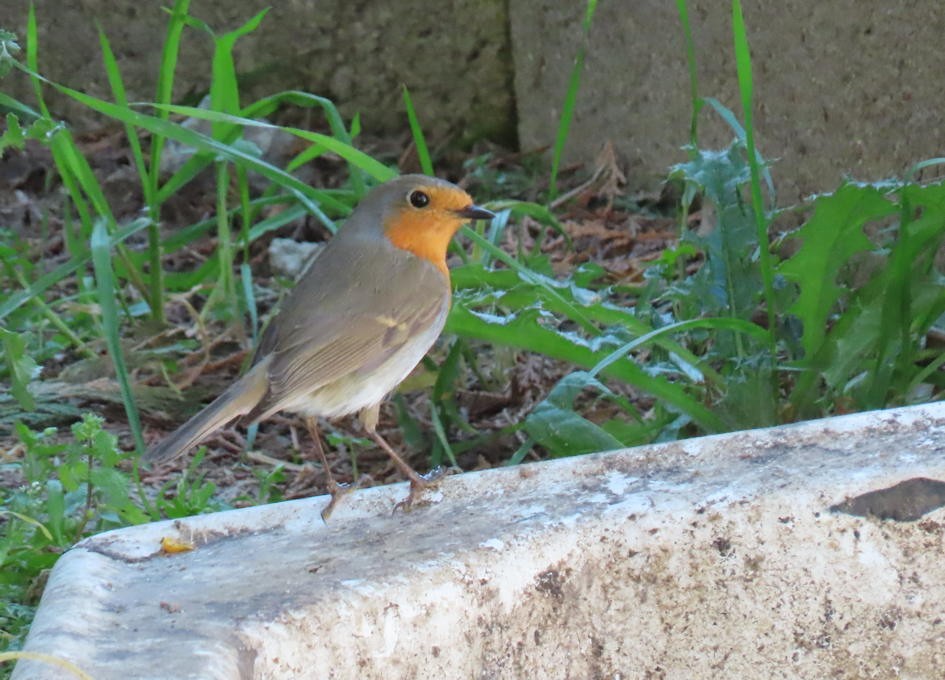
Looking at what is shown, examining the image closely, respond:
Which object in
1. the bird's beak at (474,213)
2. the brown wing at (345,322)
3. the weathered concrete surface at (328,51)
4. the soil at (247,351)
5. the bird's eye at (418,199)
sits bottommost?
the soil at (247,351)

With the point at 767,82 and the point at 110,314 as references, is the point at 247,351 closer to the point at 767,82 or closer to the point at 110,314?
the point at 110,314

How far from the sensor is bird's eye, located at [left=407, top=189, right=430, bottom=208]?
3.21 metres

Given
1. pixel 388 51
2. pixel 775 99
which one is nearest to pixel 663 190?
pixel 775 99

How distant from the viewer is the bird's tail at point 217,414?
2627 millimetres

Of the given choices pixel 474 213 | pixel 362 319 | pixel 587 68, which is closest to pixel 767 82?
pixel 587 68

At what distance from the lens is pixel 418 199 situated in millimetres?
3211

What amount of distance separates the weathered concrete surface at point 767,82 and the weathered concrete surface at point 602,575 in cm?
165

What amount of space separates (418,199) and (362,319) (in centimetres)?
33

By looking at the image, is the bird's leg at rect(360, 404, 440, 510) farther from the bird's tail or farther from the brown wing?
the bird's tail

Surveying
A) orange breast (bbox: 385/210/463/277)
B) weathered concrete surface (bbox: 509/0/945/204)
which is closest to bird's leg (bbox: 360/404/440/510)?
orange breast (bbox: 385/210/463/277)

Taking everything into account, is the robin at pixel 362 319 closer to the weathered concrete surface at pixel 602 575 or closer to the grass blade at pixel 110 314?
the grass blade at pixel 110 314

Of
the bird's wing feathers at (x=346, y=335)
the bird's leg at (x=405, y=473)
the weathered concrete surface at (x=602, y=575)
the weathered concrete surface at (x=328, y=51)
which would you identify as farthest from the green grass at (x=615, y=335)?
the weathered concrete surface at (x=328, y=51)

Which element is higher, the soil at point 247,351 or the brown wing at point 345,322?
the brown wing at point 345,322

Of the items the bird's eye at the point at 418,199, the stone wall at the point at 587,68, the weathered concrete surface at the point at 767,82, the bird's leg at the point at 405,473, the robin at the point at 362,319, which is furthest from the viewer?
the stone wall at the point at 587,68
